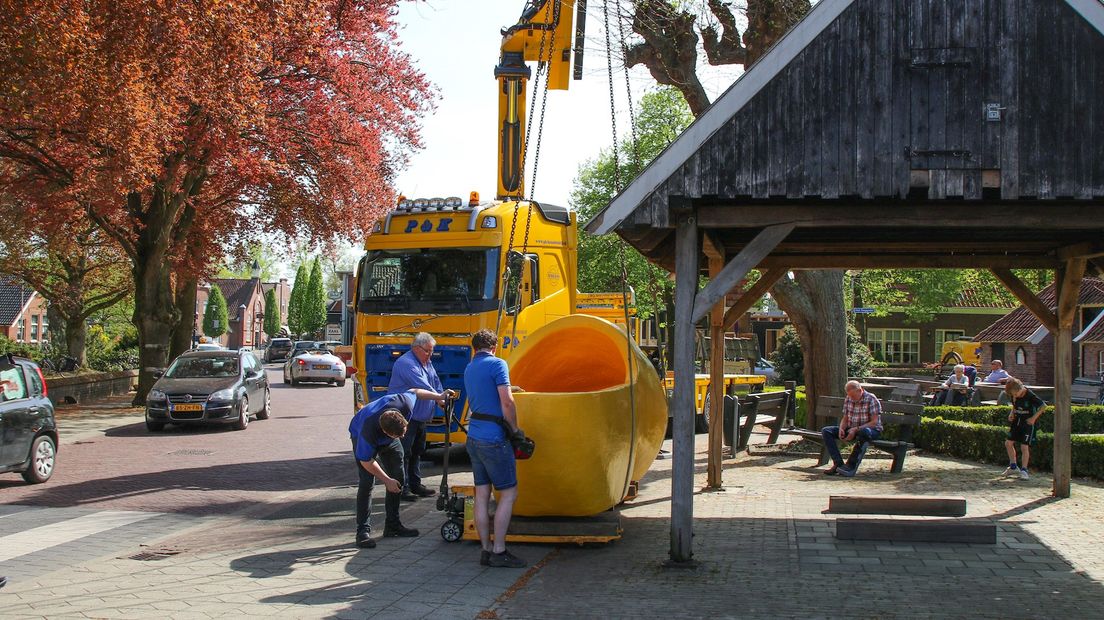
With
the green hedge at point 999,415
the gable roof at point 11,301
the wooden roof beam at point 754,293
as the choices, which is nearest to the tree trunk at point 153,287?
the wooden roof beam at point 754,293

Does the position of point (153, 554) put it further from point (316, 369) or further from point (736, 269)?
point (316, 369)

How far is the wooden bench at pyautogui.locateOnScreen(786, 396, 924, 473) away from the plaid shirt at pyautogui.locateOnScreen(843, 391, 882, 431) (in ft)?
1.05

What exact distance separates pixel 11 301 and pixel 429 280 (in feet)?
200

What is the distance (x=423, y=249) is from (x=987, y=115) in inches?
335

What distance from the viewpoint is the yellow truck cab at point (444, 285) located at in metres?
14.4

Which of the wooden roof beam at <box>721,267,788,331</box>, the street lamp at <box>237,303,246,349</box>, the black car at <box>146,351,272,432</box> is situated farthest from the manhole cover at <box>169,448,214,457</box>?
the street lamp at <box>237,303,246,349</box>

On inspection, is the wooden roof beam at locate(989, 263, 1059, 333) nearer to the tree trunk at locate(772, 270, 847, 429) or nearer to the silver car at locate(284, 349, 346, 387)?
the tree trunk at locate(772, 270, 847, 429)

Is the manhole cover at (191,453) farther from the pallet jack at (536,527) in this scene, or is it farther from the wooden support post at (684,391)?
the wooden support post at (684,391)

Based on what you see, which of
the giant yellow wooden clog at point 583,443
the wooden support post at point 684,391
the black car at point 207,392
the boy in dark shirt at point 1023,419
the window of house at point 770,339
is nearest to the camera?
the wooden support post at point 684,391

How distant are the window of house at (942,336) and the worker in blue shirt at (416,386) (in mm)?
54657

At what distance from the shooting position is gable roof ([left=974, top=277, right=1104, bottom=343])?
116ft

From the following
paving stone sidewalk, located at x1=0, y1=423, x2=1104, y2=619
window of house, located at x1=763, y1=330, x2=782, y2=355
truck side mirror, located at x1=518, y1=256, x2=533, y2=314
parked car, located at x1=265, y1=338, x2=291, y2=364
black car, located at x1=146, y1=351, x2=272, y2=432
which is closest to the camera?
paving stone sidewalk, located at x1=0, y1=423, x2=1104, y2=619

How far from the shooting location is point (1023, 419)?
13789mm

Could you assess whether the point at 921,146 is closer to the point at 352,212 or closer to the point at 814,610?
the point at 814,610
